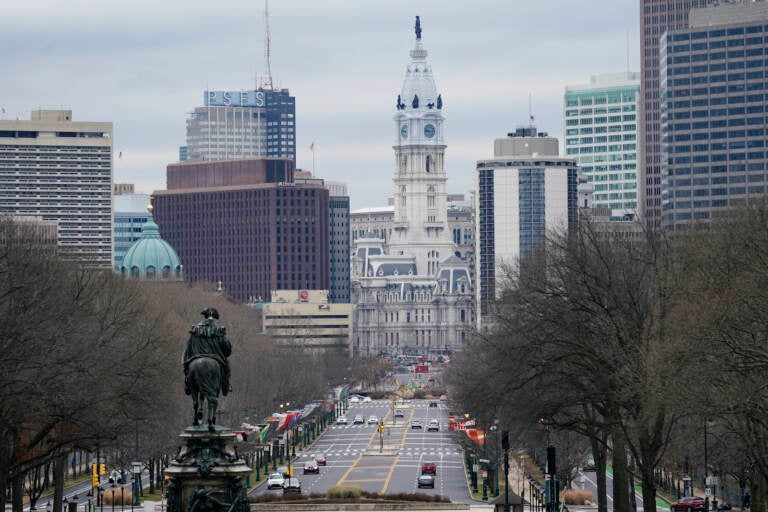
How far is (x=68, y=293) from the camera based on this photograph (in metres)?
99.0

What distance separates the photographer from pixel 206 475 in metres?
48.9

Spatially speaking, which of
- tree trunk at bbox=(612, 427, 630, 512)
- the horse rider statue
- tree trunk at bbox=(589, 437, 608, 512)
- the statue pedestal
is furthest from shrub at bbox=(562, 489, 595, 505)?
the statue pedestal

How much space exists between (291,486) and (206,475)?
242 feet

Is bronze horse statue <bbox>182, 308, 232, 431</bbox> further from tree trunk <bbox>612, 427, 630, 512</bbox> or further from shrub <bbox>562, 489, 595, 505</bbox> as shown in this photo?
shrub <bbox>562, 489, 595, 505</bbox>

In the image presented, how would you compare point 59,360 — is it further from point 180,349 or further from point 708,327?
point 180,349

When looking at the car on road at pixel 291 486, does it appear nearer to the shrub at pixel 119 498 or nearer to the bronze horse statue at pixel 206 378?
the shrub at pixel 119 498

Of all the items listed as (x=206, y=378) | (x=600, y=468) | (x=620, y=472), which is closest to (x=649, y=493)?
(x=620, y=472)

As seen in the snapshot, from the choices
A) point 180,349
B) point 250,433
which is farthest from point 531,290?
point 250,433

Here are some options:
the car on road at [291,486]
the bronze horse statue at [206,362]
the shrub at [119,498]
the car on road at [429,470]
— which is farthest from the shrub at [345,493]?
the bronze horse statue at [206,362]

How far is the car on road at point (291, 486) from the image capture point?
120 m

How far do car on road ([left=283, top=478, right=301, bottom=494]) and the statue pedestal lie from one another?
68.2m

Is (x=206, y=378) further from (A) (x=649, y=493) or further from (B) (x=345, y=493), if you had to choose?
(B) (x=345, y=493)

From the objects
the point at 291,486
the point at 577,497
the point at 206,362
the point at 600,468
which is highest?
the point at 206,362

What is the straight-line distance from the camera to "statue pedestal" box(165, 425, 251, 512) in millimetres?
48719
